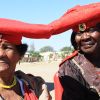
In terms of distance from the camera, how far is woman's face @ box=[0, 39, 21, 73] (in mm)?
3408

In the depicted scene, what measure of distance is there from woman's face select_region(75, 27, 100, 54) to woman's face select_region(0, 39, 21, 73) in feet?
2.40

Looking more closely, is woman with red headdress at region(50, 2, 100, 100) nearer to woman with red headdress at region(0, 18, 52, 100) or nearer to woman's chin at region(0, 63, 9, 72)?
woman with red headdress at region(0, 18, 52, 100)

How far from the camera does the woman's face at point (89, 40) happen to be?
3.87 meters

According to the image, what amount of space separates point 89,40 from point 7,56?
0.87 m

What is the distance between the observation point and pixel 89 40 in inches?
152

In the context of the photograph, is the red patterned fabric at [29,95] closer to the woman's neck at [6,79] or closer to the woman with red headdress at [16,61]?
the woman with red headdress at [16,61]

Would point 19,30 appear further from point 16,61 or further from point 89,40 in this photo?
point 89,40

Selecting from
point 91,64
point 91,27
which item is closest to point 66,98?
point 91,64

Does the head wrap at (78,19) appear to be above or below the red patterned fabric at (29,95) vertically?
above

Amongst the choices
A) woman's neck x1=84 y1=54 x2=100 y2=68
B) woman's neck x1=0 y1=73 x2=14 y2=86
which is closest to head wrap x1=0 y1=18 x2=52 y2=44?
woman's neck x1=0 y1=73 x2=14 y2=86

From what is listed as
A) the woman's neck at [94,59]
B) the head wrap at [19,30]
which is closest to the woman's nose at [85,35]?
the woman's neck at [94,59]

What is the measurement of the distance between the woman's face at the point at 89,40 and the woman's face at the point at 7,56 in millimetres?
732

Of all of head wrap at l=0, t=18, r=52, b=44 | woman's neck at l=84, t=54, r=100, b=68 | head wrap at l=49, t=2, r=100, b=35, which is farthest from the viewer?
woman's neck at l=84, t=54, r=100, b=68

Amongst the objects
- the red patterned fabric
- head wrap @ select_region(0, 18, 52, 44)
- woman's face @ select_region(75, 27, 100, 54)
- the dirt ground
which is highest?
head wrap @ select_region(0, 18, 52, 44)
